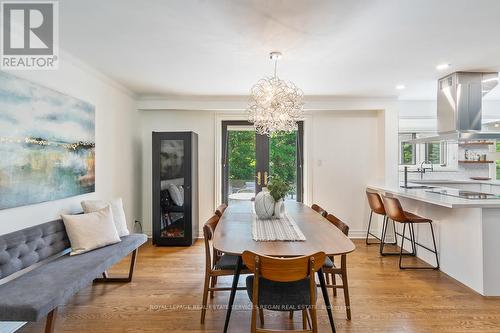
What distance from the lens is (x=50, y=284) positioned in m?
1.94

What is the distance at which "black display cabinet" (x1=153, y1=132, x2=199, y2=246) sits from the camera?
4410mm

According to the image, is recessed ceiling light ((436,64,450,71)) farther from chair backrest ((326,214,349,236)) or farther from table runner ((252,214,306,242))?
table runner ((252,214,306,242))

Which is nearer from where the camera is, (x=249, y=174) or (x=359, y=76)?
(x=359, y=76)

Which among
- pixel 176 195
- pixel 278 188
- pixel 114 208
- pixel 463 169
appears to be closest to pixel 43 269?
pixel 114 208

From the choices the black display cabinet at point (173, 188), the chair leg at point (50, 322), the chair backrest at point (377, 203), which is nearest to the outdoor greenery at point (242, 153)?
the black display cabinet at point (173, 188)

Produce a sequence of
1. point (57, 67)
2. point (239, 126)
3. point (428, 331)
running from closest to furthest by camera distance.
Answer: point (428, 331) < point (57, 67) < point (239, 126)

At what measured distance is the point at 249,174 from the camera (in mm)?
5023

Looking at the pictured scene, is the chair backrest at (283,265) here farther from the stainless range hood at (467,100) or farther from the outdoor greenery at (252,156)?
the outdoor greenery at (252,156)

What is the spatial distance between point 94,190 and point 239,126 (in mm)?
2527

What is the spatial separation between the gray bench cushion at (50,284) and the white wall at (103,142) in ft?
1.42

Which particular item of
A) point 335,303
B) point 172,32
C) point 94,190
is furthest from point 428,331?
point 94,190

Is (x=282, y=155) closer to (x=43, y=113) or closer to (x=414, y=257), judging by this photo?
(x=414, y=257)

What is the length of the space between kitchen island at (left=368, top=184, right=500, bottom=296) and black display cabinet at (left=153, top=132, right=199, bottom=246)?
314 cm

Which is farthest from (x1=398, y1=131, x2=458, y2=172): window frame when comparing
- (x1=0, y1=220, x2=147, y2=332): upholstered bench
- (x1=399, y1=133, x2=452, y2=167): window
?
(x1=0, y1=220, x2=147, y2=332): upholstered bench
